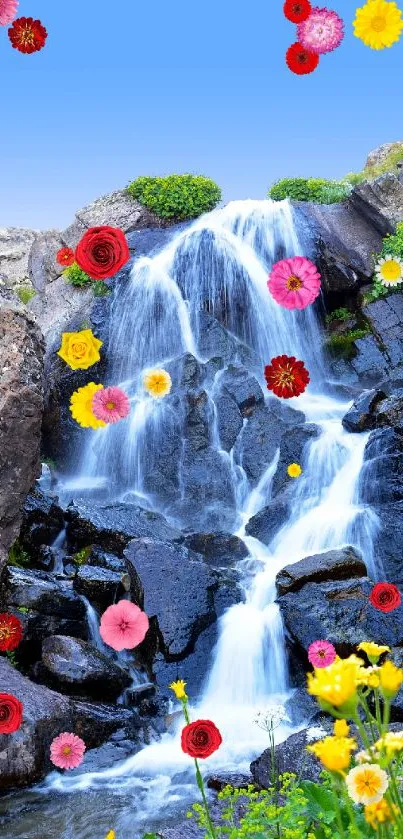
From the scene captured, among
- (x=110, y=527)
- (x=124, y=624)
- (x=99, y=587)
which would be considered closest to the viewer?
(x=124, y=624)

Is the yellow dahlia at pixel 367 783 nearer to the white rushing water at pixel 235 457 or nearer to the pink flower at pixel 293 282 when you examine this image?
the pink flower at pixel 293 282

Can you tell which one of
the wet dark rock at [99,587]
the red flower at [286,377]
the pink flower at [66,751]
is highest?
the wet dark rock at [99,587]

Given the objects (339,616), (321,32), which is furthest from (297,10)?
(339,616)

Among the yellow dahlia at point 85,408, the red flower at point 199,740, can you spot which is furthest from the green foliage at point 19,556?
the red flower at point 199,740

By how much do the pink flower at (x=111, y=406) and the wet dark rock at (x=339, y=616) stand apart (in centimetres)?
434

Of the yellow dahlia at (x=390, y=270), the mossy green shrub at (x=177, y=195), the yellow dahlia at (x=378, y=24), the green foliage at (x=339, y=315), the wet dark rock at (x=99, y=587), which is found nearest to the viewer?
the yellow dahlia at (x=378, y=24)

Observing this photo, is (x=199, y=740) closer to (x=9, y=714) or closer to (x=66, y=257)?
(x=9, y=714)

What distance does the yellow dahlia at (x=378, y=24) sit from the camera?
10.8ft

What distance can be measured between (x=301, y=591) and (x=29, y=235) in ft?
90.5

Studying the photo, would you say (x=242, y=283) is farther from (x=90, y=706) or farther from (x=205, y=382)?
(x=90, y=706)

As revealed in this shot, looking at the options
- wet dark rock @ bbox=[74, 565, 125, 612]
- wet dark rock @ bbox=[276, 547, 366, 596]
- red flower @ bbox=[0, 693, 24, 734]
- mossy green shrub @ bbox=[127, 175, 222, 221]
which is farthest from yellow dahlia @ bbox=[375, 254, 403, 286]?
red flower @ bbox=[0, 693, 24, 734]

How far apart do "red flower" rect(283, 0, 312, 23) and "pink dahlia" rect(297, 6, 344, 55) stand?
24 mm

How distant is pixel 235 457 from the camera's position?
12.9 meters

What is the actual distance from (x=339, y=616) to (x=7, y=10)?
19.5ft
